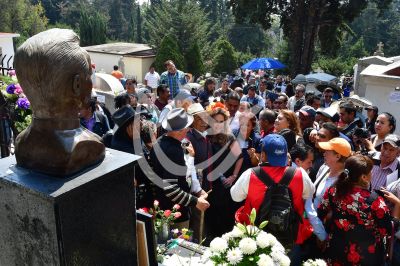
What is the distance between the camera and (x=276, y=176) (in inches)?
121

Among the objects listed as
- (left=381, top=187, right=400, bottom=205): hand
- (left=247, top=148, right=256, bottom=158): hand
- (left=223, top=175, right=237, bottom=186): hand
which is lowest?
(left=223, top=175, right=237, bottom=186): hand

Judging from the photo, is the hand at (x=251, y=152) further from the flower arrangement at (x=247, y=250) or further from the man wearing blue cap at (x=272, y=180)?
the flower arrangement at (x=247, y=250)

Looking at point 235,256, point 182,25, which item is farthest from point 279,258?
point 182,25

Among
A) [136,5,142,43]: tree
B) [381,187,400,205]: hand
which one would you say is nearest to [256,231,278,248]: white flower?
[381,187,400,205]: hand

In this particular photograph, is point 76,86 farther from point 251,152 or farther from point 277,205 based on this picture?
point 251,152

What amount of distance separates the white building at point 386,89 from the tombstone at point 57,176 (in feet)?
25.5

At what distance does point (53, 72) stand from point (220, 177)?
9.73 ft

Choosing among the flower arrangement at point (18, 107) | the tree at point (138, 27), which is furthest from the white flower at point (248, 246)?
the tree at point (138, 27)

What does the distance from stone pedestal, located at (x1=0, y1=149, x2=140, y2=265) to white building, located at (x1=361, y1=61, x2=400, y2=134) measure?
25.2 feet

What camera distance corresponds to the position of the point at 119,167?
85.9 inches

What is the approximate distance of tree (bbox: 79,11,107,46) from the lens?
147 ft

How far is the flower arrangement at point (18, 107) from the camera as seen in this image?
15.7 ft

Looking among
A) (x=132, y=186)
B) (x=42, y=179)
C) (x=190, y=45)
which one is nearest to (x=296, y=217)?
(x=132, y=186)

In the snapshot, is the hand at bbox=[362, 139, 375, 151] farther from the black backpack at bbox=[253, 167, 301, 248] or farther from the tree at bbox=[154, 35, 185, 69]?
the tree at bbox=[154, 35, 185, 69]
